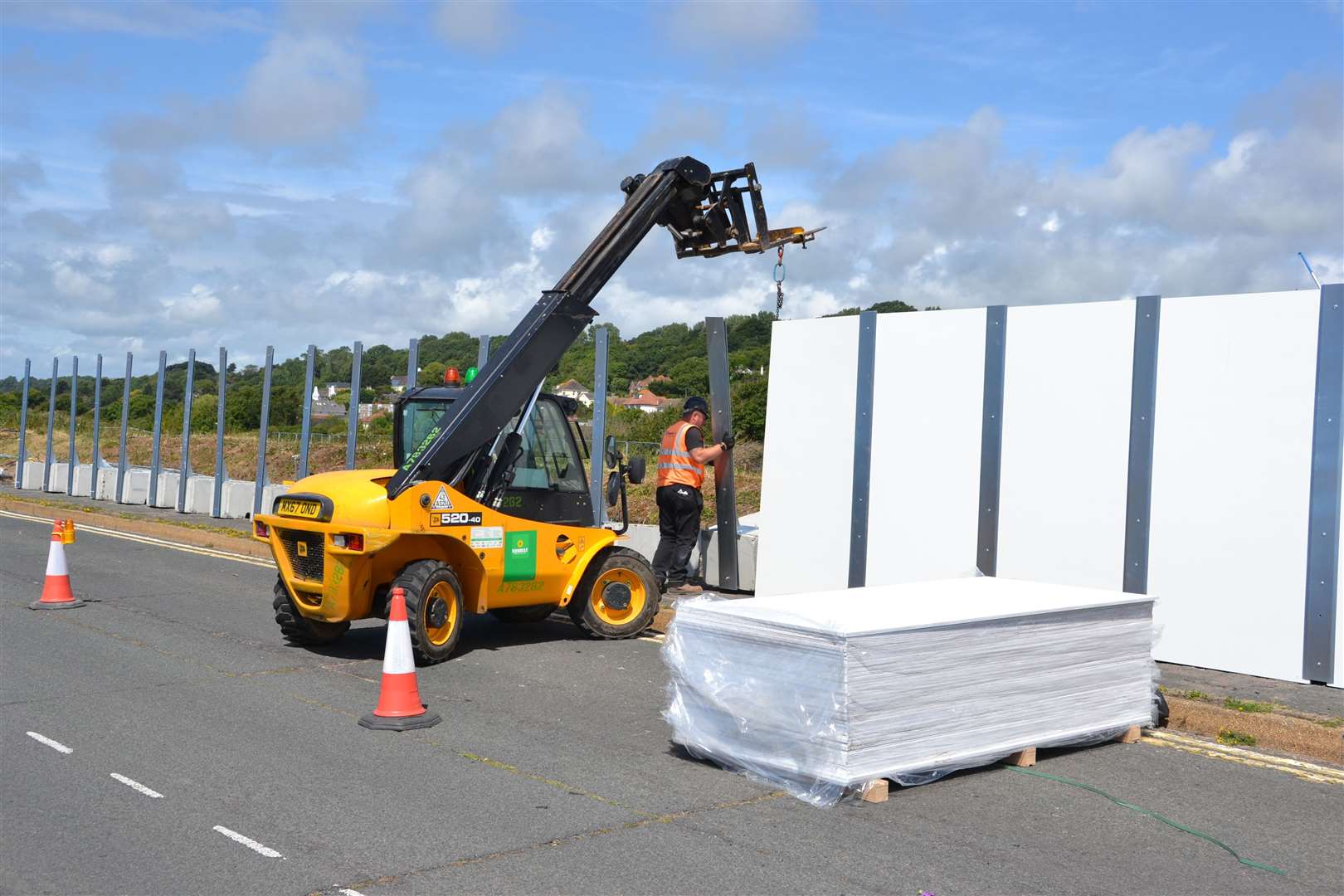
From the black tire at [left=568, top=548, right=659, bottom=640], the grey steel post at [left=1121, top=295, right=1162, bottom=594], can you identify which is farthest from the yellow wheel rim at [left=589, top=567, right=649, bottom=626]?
the grey steel post at [left=1121, top=295, right=1162, bottom=594]

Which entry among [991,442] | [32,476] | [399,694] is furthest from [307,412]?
[32,476]

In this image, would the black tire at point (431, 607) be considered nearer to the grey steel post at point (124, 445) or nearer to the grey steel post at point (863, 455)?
the grey steel post at point (863, 455)

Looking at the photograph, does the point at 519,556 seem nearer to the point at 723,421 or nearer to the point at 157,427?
the point at 723,421

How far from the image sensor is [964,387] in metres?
10.5

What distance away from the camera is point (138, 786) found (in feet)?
19.6

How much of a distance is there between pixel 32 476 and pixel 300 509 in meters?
23.4

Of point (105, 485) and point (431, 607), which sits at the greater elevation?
point (105, 485)

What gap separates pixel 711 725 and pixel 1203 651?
14.6 feet

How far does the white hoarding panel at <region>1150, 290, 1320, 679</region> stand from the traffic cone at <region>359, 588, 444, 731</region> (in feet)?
17.6

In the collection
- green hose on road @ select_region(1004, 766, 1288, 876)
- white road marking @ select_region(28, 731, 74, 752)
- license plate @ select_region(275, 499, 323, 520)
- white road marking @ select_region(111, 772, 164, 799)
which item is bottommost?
white road marking @ select_region(28, 731, 74, 752)

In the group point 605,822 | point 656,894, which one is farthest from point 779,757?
point 656,894

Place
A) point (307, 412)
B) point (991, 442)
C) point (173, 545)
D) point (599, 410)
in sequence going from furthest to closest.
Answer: point (307, 412), point (173, 545), point (599, 410), point (991, 442)

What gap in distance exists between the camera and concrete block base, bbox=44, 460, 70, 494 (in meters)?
27.9

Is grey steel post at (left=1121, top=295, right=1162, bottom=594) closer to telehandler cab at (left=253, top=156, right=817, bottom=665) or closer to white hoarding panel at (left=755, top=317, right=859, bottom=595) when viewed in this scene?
white hoarding panel at (left=755, top=317, right=859, bottom=595)
